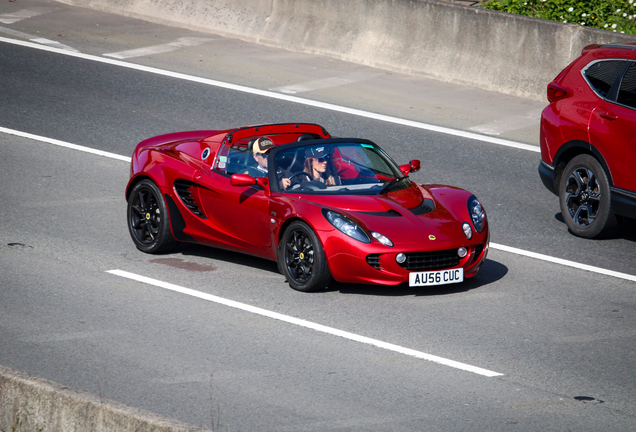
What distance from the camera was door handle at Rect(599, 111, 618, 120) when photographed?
946 centimetres

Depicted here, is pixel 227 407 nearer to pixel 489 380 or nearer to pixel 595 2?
pixel 489 380

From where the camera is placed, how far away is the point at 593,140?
970 cm

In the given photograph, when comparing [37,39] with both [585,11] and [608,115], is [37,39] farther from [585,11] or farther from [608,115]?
[608,115]

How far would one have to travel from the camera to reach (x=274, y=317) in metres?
7.64

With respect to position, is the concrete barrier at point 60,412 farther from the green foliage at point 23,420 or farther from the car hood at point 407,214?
the car hood at point 407,214

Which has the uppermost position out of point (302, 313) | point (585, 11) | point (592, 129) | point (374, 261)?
point (585, 11)

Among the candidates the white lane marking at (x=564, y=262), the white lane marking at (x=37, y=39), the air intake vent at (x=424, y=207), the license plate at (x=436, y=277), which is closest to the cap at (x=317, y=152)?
the air intake vent at (x=424, y=207)

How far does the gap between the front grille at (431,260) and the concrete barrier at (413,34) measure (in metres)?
A: 7.64

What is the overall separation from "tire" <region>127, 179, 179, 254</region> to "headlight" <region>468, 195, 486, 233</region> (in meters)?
3.08

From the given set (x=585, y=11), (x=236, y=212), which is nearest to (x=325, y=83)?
(x=585, y=11)

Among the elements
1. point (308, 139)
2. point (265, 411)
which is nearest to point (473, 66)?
point (308, 139)

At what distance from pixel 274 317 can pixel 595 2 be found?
10.5 meters

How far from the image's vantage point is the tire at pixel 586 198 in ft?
31.8

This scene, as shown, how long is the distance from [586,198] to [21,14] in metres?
13.9
